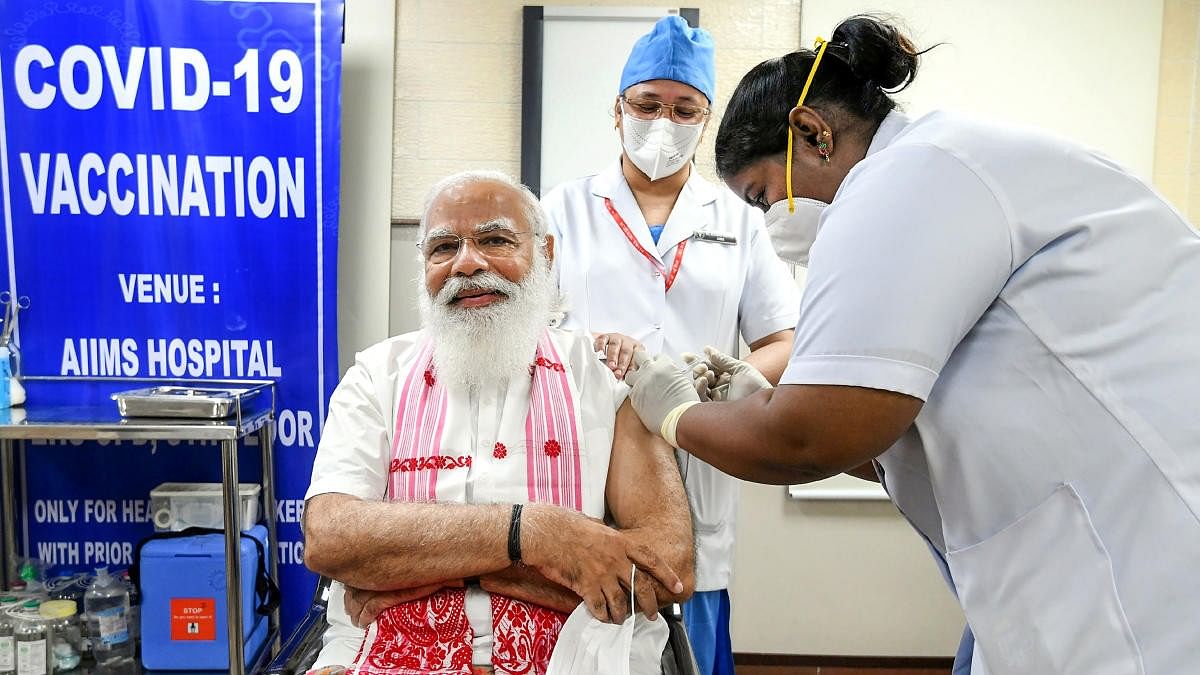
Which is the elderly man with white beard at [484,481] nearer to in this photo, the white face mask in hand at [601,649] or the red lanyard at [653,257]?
the white face mask in hand at [601,649]

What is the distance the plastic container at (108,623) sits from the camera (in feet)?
9.06

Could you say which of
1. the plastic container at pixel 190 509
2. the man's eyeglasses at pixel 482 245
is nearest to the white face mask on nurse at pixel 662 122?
the man's eyeglasses at pixel 482 245

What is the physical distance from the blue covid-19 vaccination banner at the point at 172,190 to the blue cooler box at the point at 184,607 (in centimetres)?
53

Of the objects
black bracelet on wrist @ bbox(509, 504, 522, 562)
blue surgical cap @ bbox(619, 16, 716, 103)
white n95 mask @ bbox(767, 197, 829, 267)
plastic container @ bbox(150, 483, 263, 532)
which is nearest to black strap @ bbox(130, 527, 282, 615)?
plastic container @ bbox(150, 483, 263, 532)

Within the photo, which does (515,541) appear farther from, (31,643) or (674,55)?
(31,643)

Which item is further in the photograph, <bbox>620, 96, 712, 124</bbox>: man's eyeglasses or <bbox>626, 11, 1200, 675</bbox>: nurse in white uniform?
<bbox>620, 96, 712, 124</bbox>: man's eyeglasses

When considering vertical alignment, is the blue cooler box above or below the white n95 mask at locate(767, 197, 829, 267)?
below

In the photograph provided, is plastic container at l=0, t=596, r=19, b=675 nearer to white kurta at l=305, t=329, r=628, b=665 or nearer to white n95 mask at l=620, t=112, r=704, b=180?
white kurta at l=305, t=329, r=628, b=665

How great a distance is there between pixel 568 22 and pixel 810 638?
256 centimetres

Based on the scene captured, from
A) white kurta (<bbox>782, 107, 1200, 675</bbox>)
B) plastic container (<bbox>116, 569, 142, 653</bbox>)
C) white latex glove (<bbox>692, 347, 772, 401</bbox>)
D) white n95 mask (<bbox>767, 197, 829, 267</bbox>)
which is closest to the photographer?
white kurta (<bbox>782, 107, 1200, 675</bbox>)

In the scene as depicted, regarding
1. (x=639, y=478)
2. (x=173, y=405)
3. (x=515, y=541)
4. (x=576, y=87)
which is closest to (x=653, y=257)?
(x=639, y=478)

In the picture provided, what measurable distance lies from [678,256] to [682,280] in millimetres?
68

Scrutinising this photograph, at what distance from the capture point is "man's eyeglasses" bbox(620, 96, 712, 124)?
7.03 feet

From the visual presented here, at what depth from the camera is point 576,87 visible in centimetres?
313
